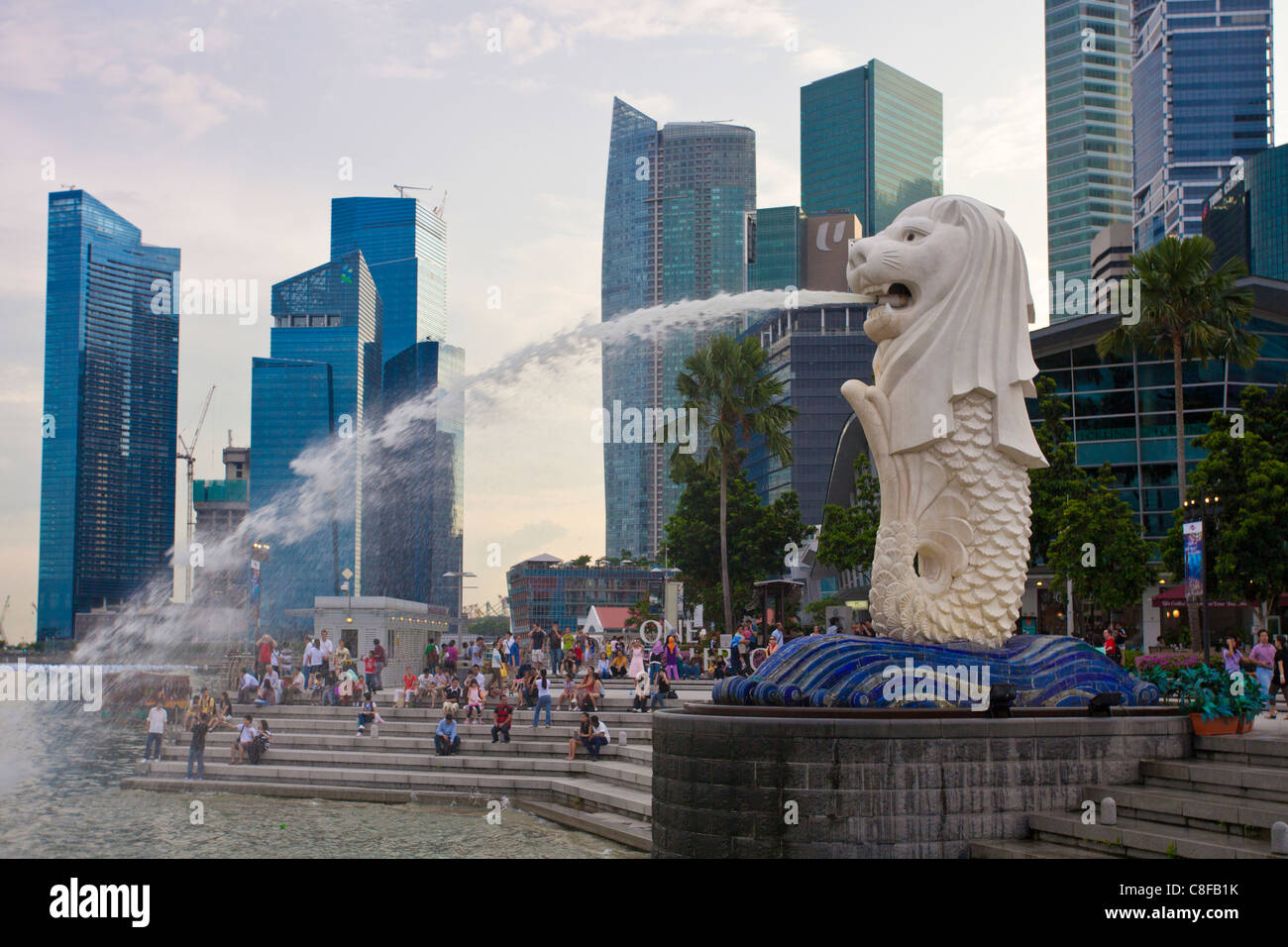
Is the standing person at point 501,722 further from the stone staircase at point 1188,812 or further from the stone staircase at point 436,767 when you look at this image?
the stone staircase at point 1188,812

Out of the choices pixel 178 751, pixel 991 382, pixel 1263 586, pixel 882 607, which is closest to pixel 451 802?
pixel 178 751

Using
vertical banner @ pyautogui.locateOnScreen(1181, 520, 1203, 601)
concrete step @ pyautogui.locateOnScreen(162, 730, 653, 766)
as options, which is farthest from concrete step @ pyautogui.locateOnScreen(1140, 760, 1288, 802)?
vertical banner @ pyautogui.locateOnScreen(1181, 520, 1203, 601)

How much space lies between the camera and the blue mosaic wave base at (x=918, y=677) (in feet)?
43.9

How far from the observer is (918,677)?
13.6 meters

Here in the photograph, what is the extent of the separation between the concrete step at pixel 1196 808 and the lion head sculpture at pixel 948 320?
181 inches

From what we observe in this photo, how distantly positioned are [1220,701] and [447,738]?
13972 mm

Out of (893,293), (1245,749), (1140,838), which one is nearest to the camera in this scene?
(1140,838)

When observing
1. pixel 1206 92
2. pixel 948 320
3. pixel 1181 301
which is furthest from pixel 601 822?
pixel 1206 92

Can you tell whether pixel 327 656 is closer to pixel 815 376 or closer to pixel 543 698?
Result: pixel 543 698

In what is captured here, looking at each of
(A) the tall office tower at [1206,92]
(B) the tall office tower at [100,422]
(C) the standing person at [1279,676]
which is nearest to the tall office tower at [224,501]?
(B) the tall office tower at [100,422]

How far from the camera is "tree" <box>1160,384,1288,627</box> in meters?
32.3

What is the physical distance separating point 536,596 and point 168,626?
93219 mm
